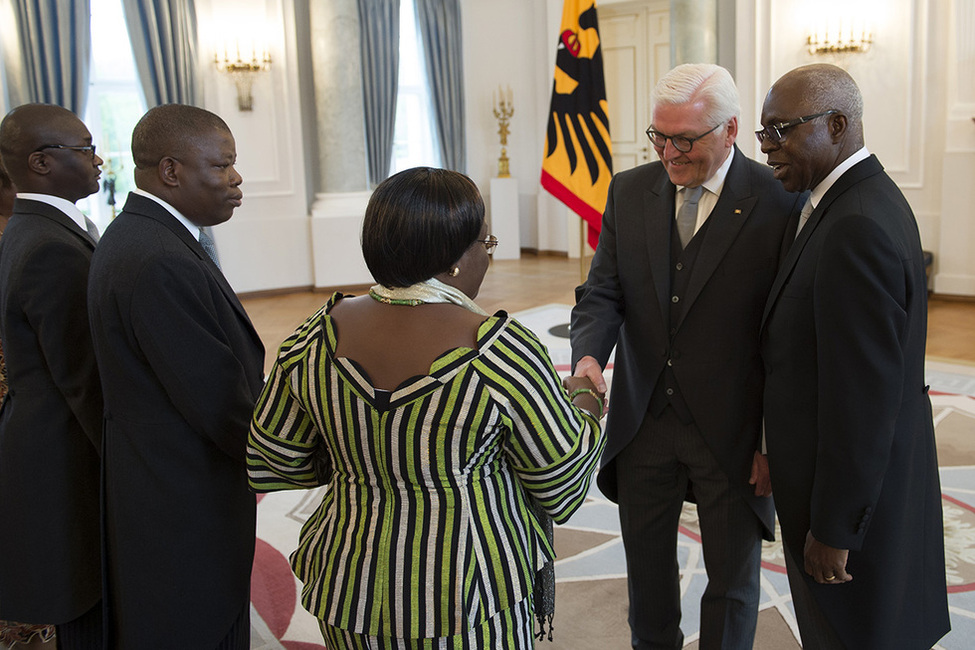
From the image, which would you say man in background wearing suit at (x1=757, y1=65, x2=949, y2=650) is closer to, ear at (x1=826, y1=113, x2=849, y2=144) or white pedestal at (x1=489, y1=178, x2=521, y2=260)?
ear at (x1=826, y1=113, x2=849, y2=144)

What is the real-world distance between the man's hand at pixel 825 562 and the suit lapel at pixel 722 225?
601 mm

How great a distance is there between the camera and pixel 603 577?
3.03 m

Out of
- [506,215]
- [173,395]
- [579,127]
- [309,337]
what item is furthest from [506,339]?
[506,215]

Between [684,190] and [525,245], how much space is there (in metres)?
9.41

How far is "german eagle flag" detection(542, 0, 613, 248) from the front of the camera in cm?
646

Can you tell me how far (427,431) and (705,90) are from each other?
110 centimetres

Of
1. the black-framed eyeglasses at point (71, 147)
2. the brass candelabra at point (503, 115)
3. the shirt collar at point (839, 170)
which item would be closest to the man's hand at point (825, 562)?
the shirt collar at point (839, 170)

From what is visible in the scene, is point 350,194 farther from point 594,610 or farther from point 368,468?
point 368,468

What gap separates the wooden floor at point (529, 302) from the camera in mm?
6170

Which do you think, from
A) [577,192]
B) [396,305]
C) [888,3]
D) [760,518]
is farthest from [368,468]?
[888,3]

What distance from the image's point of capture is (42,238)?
194 cm

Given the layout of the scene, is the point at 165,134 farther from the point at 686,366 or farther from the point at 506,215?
the point at 506,215

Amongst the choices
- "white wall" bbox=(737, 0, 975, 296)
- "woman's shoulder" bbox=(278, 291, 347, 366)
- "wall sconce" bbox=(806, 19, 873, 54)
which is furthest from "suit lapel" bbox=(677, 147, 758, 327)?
"wall sconce" bbox=(806, 19, 873, 54)

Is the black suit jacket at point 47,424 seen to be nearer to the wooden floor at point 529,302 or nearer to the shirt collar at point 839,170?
the shirt collar at point 839,170
